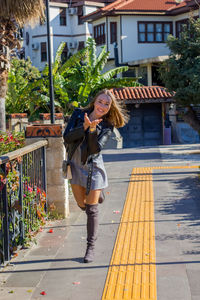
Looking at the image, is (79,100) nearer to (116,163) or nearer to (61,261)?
(116,163)

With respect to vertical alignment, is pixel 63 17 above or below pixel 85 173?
above

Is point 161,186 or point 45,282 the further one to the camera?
point 161,186

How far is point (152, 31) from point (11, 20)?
82.6 ft

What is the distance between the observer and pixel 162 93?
30.7 meters

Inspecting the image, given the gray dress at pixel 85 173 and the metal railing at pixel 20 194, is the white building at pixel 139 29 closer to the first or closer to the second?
the metal railing at pixel 20 194

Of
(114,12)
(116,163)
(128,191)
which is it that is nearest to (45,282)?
(128,191)

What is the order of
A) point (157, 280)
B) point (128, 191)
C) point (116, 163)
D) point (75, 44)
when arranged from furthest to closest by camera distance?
point (75, 44), point (116, 163), point (128, 191), point (157, 280)

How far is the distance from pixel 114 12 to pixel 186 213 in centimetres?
3294

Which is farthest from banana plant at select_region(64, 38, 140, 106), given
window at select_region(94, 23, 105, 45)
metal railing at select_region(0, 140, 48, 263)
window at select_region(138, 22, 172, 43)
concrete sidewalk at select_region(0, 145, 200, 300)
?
metal railing at select_region(0, 140, 48, 263)

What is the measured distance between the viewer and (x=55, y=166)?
323 inches

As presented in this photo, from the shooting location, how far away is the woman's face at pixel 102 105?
19.4 ft

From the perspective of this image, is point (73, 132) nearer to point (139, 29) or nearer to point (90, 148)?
point (90, 148)

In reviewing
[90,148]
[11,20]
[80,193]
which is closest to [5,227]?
[80,193]

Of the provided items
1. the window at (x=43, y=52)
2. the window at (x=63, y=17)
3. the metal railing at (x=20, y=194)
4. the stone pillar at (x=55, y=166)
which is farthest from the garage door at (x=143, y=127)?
the window at (x=63, y=17)
